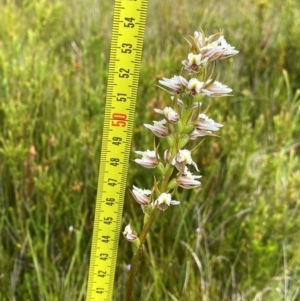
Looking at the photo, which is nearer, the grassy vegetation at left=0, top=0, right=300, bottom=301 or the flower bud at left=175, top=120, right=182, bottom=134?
the flower bud at left=175, top=120, right=182, bottom=134

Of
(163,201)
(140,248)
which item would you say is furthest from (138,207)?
(163,201)

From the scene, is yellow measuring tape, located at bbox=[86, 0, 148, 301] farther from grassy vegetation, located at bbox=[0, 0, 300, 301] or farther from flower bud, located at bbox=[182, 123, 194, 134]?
grassy vegetation, located at bbox=[0, 0, 300, 301]

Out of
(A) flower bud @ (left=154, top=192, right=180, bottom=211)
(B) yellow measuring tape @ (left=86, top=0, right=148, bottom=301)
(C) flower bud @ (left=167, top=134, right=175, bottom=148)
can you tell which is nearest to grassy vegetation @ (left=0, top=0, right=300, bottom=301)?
→ (B) yellow measuring tape @ (left=86, top=0, right=148, bottom=301)

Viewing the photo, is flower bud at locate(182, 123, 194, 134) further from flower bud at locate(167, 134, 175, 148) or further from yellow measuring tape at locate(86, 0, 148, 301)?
yellow measuring tape at locate(86, 0, 148, 301)

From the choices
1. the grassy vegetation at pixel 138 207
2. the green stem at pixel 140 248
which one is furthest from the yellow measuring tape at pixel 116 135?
the grassy vegetation at pixel 138 207

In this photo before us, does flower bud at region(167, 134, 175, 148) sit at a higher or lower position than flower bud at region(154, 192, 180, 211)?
higher

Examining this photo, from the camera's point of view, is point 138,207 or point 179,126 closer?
point 179,126

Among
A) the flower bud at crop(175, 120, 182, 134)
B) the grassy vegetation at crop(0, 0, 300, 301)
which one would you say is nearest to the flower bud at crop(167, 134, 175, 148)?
the flower bud at crop(175, 120, 182, 134)

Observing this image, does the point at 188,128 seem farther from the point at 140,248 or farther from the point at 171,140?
the point at 140,248

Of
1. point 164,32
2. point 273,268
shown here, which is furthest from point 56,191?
point 164,32

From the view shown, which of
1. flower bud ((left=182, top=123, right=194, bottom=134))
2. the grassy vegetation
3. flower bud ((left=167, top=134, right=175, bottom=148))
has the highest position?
flower bud ((left=182, top=123, right=194, bottom=134))
